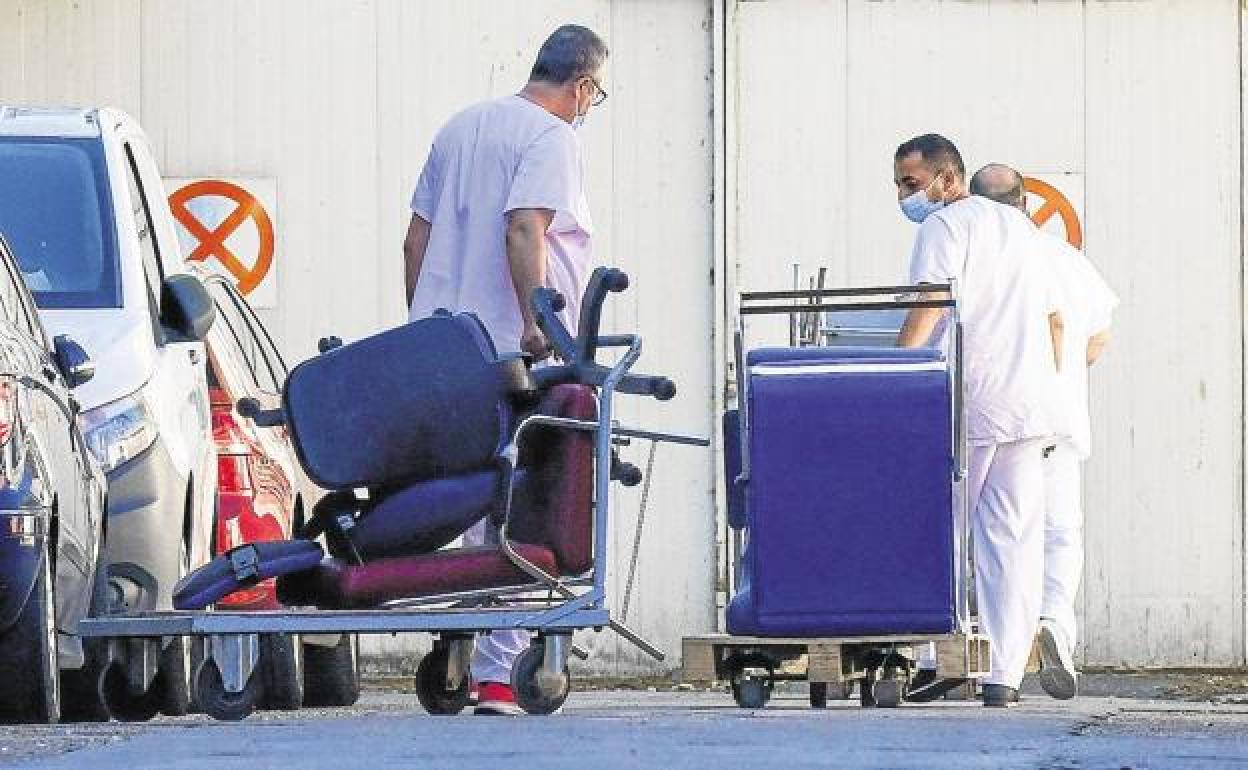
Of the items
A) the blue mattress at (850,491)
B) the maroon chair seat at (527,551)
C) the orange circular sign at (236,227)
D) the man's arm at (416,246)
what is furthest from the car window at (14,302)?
the orange circular sign at (236,227)

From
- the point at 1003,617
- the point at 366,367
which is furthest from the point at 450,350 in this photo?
the point at 1003,617

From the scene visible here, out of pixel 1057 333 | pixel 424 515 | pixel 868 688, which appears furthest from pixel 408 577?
pixel 1057 333

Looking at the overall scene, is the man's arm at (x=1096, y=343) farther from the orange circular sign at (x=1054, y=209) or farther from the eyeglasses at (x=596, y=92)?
the eyeglasses at (x=596, y=92)

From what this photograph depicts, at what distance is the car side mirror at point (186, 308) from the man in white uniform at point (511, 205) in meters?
0.61

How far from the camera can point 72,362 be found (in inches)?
338

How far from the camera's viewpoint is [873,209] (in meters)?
15.5

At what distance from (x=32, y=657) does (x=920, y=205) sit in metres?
5.02

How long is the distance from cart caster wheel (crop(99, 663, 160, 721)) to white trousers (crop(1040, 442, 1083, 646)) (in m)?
3.75

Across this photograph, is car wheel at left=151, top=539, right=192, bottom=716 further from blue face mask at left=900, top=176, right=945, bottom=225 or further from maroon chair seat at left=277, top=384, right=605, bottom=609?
blue face mask at left=900, top=176, right=945, bottom=225

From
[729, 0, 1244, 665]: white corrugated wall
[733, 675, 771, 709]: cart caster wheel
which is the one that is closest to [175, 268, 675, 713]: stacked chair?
[733, 675, 771, 709]: cart caster wheel

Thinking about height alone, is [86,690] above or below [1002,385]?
below

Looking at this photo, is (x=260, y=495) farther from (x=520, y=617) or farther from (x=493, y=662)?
(x=520, y=617)

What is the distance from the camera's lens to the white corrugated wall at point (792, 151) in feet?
50.7

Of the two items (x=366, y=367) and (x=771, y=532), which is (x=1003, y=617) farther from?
(x=366, y=367)
